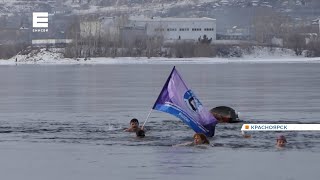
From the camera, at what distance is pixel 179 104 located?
88.9 ft

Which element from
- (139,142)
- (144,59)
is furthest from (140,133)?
(144,59)

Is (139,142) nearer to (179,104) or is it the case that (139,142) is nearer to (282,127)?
(179,104)

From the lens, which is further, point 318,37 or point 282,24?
point 282,24

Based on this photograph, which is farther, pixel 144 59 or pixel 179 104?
pixel 144 59

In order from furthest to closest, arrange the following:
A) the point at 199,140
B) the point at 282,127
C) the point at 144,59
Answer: the point at 144,59 < the point at 282,127 < the point at 199,140

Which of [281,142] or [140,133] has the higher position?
[281,142]

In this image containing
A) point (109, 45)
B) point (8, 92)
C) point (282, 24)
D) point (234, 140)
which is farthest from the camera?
point (282, 24)

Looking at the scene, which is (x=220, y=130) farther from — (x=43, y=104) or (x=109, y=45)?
(x=109, y=45)

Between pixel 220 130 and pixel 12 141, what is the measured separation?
6322mm

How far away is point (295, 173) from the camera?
20.9 meters

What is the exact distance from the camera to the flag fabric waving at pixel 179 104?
27.1 metres

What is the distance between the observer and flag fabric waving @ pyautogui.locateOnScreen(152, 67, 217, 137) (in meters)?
27.1

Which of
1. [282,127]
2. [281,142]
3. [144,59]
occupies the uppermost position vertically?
[281,142]

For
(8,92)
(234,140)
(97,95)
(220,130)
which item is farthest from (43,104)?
(234,140)
